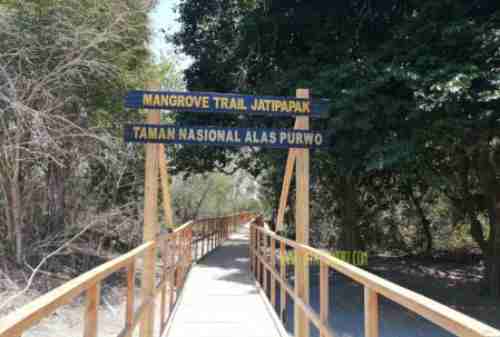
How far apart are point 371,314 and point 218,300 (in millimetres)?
4801

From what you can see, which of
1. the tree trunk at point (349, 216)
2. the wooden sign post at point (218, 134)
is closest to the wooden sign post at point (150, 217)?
the wooden sign post at point (218, 134)

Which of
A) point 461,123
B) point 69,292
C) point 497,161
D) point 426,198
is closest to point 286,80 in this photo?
point 461,123

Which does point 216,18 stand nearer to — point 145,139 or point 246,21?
point 246,21

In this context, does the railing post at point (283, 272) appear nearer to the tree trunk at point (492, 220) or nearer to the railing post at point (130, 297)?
the railing post at point (130, 297)

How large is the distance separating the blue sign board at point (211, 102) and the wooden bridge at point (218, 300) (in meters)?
1.35

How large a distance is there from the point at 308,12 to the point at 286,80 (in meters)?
1.92

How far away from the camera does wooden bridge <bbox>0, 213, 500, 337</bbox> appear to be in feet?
5.20

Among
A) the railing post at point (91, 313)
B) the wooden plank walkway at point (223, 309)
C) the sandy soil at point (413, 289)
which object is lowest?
the sandy soil at point (413, 289)

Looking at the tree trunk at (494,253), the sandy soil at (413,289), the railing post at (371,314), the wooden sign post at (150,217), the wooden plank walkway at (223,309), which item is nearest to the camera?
the railing post at (371,314)

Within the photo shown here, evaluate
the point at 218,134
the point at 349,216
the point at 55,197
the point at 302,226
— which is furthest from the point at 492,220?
the point at 55,197

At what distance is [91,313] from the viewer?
7.13 feet

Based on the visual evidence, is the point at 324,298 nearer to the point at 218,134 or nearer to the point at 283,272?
the point at 218,134

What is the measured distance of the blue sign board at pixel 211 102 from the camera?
4340mm

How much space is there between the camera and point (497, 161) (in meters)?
8.91
